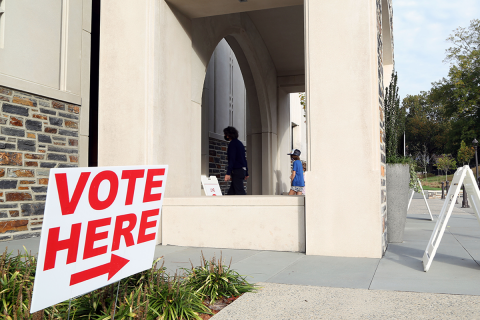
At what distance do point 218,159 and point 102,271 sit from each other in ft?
30.1

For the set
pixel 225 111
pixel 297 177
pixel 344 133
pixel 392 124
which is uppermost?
pixel 225 111

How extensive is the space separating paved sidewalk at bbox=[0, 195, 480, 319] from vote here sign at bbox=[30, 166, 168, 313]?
769 mm

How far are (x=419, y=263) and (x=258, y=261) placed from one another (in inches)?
66.3

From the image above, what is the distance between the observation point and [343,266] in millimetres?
4156

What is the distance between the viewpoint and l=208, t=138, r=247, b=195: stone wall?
10883mm

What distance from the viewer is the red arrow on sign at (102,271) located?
6.63 ft

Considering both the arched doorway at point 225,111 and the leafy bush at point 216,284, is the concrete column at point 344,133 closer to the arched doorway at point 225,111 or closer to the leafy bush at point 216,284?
the leafy bush at point 216,284

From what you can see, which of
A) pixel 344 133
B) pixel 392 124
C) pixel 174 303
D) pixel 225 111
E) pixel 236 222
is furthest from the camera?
pixel 225 111

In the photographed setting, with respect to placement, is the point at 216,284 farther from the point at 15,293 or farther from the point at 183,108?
the point at 183,108

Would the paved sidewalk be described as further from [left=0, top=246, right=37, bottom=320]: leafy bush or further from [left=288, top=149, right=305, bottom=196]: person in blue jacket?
[left=288, top=149, right=305, bottom=196]: person in blue jacket

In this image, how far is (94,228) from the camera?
2.10 metres

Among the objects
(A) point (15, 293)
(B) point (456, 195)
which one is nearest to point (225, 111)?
(B) point (456, 195)

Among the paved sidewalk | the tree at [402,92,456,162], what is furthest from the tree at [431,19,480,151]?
the paved sidewalk

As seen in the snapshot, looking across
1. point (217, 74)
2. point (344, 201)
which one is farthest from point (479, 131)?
point (344, 201)
